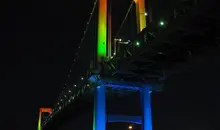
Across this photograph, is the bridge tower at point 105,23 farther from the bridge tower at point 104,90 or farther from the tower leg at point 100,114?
the tower leg at point 100,114

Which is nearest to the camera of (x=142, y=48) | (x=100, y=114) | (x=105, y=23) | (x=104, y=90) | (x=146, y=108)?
(x=142, y=48)

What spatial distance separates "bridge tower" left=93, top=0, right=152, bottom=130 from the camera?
16344mm

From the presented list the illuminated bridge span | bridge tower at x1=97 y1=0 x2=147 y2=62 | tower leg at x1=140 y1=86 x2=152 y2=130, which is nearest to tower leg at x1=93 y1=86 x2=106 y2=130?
the illuminated bridge span

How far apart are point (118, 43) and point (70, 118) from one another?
17467 millimetres

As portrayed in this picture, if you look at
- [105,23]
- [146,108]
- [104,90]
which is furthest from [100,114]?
[105,23]

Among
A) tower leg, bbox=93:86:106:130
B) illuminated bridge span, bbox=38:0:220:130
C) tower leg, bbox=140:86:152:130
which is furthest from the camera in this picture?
tower leg, bbox=140:86:152:130

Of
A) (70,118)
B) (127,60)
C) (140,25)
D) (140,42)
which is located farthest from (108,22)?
(70,118)

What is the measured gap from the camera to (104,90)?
56.7 ft

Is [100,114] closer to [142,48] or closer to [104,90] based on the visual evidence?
[104,90]

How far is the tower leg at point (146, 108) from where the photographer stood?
17109mm

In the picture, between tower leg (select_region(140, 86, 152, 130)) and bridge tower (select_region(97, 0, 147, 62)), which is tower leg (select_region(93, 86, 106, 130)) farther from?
tower leg (select_region(140, 86, 152, 130))

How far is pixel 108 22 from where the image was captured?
18.4m

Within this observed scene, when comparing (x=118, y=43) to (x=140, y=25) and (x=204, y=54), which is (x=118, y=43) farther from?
(x=204, y=54)

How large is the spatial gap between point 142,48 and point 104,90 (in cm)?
522
